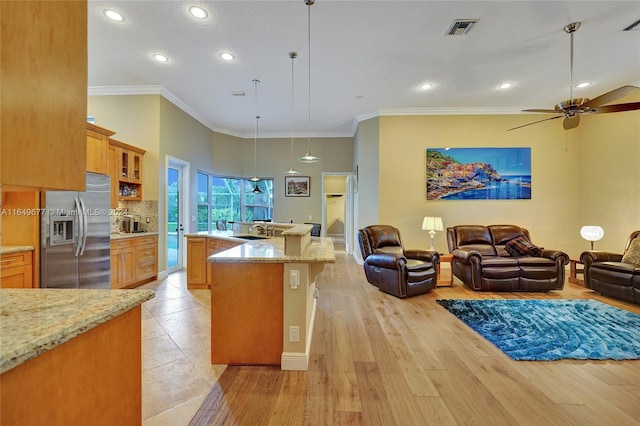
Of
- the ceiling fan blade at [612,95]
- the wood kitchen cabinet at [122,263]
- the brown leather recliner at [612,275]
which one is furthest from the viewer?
the wood kitchen cabinet at [122,263]

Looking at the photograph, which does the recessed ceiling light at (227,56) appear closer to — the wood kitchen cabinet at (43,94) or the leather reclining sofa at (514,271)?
the wood kitchen cabinet at (43,94)

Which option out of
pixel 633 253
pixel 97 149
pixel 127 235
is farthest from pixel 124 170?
pixel 633 253

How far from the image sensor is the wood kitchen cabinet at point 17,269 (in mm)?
2549

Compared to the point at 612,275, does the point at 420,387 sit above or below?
below

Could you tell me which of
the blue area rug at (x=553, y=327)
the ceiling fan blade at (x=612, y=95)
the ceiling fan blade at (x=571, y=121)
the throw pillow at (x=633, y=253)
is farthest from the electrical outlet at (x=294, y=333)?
the throw pillow at (x=633, y=253)

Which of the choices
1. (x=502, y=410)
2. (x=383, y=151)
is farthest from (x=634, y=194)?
(x=502, y=410)

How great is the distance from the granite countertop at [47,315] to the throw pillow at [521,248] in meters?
5.28

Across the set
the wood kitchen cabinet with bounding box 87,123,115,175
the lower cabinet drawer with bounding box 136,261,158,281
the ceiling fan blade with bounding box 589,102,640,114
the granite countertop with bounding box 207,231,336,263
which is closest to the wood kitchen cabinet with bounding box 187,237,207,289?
the lower cabinet drawer with bounding box 136,261,158,281

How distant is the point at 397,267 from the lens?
3.88 meters

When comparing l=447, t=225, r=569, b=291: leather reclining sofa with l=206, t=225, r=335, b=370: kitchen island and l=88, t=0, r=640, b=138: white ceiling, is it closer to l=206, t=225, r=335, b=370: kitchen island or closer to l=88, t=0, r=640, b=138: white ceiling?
l=88, t=0, r=640, b=138: white ceiling

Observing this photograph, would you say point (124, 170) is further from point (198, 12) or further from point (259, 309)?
point (259, 309)

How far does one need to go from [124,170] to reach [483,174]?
669cm

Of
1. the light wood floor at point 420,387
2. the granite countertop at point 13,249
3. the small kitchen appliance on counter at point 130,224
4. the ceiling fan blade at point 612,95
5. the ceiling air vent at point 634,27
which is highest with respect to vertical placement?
the ceiling air vent at point 634,27

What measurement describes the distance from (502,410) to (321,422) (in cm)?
119
